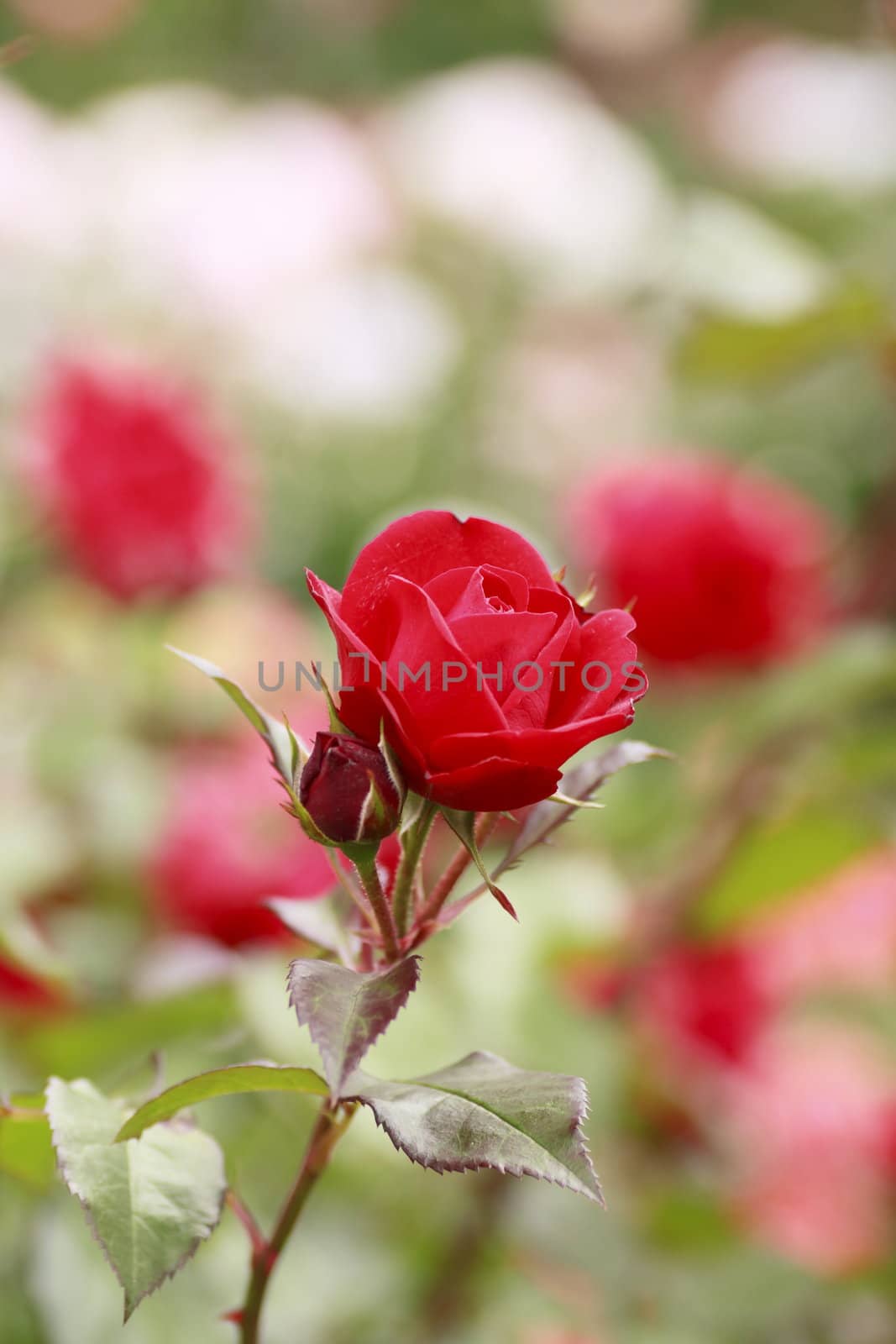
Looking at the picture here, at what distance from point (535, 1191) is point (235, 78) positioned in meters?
1.85

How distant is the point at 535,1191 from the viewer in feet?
1.67

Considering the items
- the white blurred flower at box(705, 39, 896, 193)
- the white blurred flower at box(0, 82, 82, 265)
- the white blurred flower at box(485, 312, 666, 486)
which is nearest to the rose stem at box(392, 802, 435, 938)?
the white blurred flower at box(0, 82, 82, 265)

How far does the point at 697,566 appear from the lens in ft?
1.94

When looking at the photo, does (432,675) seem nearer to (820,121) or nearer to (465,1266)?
(465,1266)

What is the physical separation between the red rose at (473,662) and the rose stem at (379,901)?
1cm

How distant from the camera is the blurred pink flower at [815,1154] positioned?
26.1 inches

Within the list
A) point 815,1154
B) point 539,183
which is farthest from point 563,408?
point 815,1154

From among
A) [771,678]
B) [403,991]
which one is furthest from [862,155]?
[403,991]

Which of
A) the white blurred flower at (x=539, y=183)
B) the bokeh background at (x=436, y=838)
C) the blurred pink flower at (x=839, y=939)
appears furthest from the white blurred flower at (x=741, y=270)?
the white blurred flower at (x=539, y=183)

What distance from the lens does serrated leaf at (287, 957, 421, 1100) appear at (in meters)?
0.19

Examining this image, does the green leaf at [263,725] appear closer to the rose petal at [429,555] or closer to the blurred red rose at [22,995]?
the rose petal at [429,555]

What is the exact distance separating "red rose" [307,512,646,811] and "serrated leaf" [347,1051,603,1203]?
5 centimetres

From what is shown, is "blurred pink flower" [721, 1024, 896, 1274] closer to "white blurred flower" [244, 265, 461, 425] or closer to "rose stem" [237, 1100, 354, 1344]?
"rose stem" [237, 1100, 354, 1344]

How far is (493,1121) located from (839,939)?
571mm
